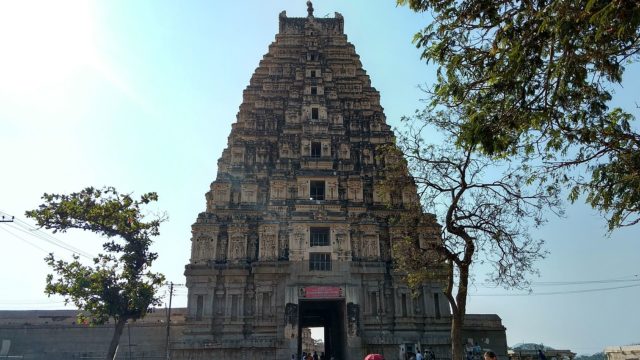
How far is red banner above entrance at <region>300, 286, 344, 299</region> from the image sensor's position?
29469 millimetres

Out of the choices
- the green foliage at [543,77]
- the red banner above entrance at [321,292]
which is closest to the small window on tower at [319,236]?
the red banner above entrance at [321,292]

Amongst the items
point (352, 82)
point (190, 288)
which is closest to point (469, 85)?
point (190, 288)

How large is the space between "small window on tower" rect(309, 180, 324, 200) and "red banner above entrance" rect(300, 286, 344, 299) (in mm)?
7265

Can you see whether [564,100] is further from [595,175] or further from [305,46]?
[305,46]

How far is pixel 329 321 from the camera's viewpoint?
37.2 m

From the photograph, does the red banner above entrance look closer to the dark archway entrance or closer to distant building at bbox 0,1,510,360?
distant building at bbox 0,1,510,360

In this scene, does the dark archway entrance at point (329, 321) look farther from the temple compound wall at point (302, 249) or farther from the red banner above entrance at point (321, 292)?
the red banner above entrance at point (321, 292)

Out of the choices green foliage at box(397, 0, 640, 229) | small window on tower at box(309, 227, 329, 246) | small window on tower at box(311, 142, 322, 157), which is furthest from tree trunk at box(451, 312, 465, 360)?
small window on tower at box(311, 142, 322, 157)

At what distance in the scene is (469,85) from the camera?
31.0 feet

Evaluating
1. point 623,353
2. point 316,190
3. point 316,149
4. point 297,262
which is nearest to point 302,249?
point 297,262

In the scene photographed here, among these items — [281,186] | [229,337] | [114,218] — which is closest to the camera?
[114,218]

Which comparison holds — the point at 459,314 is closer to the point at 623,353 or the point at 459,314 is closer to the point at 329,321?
the point at 623,353

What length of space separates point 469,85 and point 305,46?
3716cm

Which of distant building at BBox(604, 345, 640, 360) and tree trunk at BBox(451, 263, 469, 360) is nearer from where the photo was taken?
tree trunk at BBox(451, 263, 469, 360)
